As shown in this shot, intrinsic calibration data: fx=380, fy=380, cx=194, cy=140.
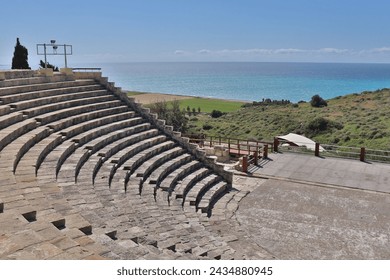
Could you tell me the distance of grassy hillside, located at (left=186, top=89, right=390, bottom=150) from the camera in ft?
99.5

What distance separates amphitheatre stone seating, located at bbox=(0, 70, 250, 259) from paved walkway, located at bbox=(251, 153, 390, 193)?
130 inches

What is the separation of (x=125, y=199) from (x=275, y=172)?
30.6 ft

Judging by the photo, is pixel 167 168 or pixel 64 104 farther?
pixel 64 104

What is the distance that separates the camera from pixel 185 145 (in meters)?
16.2

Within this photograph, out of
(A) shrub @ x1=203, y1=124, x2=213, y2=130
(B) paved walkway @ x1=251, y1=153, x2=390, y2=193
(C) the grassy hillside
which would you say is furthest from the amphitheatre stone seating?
(A) shrub @ x1=203, y1=124, x2=213, y2=130

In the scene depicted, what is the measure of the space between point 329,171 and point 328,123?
62.0 ft

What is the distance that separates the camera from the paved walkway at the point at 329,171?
51.8ft

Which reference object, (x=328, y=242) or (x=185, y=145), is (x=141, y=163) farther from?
(x=328, y=242)

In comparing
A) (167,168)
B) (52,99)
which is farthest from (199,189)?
(52,99)

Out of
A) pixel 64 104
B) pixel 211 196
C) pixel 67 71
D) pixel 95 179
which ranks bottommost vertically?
pixel 211 196

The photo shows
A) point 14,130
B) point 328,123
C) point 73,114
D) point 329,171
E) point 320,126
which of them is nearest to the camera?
point 14,130

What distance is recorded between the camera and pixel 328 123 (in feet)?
115

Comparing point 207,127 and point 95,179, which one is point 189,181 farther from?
point 207,127
